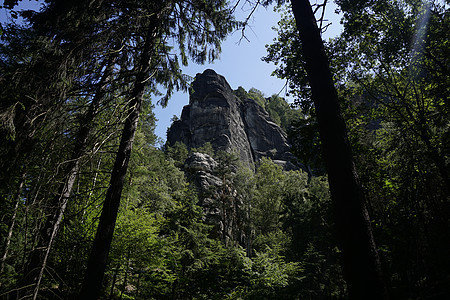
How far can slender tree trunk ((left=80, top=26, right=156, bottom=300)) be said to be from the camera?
10.8 feet

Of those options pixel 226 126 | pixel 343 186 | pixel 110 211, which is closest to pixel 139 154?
pixel 110 211

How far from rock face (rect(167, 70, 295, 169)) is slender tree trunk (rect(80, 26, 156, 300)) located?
128 ft

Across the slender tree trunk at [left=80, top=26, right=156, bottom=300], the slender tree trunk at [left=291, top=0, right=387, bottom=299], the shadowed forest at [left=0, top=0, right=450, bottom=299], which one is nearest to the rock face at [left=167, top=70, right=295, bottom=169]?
the shadowed forest at [left=0, top=0, right=450, bottom=299]

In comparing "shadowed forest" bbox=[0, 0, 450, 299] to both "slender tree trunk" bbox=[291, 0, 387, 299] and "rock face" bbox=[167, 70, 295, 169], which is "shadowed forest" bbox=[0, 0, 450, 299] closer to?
"slender tree trunk" bbox=[291, 0, 387, 299]

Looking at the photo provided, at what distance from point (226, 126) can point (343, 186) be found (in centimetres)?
4503

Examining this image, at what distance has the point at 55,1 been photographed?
4582mm

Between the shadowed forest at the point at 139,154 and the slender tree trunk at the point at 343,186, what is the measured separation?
1 centimetres

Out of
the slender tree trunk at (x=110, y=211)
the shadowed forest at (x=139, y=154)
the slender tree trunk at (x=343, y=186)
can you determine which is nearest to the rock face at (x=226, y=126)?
the shadowed forest at (x=139, y=154)

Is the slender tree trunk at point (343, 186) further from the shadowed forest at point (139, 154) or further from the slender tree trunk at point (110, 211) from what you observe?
the slender tree trunk at point (110, 211)

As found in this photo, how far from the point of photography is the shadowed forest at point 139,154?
276cm

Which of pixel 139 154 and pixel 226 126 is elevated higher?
pixel 226 126

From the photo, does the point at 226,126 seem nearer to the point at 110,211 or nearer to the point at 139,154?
the point at 139,154

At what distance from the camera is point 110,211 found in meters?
3.62

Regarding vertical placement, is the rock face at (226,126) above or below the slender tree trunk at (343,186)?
above
